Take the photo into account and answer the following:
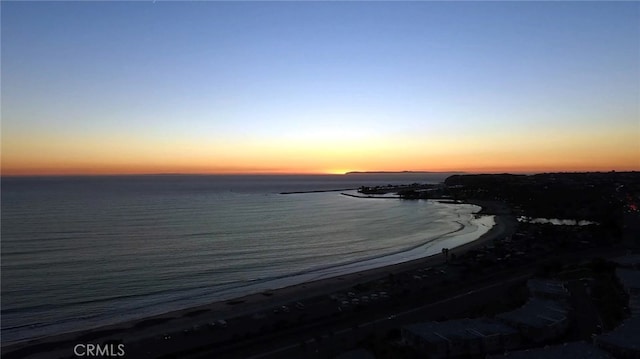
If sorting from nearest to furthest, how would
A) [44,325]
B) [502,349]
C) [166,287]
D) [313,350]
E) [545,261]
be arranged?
Result: [502,349], [313,350], [44,325], [166,287], [545,261]

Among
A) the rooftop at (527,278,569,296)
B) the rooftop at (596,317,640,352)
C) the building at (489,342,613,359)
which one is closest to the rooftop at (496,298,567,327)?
the rooftop at (527,278,569,296)

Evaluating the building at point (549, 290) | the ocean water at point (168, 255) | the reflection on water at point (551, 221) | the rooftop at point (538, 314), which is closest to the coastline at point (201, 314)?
the ocean water at point (168, 255)

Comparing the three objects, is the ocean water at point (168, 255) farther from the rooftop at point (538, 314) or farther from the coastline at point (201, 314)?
the rooftop at point (538, 314)

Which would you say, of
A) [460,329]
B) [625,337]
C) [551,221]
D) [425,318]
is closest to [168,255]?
[425,318]

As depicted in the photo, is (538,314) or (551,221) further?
(551,221)

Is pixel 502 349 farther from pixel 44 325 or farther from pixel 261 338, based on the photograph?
pixel 44 325

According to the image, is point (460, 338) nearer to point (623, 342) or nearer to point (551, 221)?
point (623, 342)

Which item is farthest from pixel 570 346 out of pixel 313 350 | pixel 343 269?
pixel 343 269
